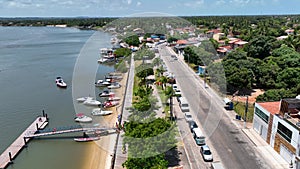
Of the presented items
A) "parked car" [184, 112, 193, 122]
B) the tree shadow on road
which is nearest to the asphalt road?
"parked car" [184, 112, 193, 122]

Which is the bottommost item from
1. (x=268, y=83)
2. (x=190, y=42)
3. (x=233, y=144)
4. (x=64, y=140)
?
Result: (x=64, y=140)

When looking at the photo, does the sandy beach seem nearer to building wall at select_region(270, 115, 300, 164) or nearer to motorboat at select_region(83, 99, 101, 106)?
motorboat at select_region(83, 99, 101, 106)

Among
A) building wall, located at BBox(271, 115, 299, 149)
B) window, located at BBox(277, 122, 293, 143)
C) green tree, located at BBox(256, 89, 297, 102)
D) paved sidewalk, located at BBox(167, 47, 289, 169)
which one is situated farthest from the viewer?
green tree, located at BBox(256, 89, 297, 102)

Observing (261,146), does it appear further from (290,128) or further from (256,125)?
(290,128)

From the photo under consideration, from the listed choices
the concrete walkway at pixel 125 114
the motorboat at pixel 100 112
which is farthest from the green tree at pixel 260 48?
the motorboat at pixel 100 112

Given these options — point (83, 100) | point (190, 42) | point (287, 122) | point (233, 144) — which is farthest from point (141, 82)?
point (190, 42)

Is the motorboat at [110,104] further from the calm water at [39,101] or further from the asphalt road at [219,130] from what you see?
the asphalt road at [219,130]

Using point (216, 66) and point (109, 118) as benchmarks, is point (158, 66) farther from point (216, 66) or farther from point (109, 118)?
point (109, 118)
